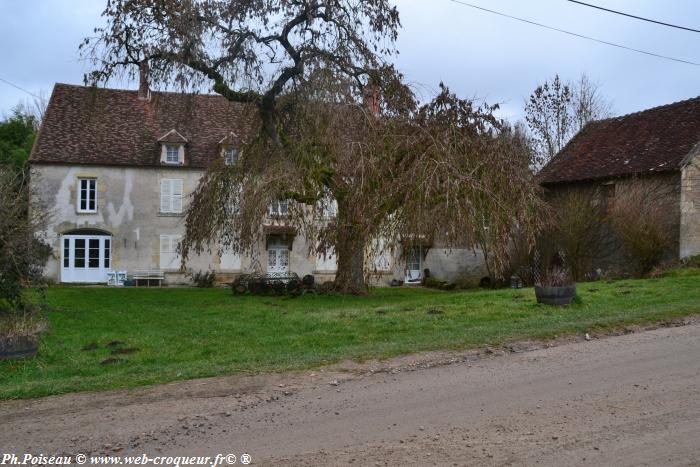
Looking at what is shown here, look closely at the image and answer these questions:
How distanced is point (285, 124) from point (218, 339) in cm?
1007

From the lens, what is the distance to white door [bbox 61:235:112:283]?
29.6 m

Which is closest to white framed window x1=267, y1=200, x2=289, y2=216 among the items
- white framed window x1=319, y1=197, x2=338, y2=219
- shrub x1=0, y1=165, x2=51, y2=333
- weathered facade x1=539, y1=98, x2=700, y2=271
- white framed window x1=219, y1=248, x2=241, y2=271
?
white framed window x1=319, y1=197, x2=338, y2=219

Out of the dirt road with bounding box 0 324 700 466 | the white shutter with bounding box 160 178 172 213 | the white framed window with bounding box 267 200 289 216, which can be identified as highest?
the white shutter with bounding box 160 178 172 213

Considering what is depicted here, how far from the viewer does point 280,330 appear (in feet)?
39.7

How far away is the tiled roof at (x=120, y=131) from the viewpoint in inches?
1190

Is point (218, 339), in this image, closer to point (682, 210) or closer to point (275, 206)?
point (275, 206)

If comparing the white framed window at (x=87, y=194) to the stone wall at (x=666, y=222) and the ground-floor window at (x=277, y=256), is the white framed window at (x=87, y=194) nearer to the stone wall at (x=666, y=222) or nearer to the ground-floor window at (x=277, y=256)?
the ground-floor window at (x=277, y=256)

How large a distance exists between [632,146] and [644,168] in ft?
8.77

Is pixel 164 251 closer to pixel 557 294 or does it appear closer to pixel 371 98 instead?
pixel 371 98

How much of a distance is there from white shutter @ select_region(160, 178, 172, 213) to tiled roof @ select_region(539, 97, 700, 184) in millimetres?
17441

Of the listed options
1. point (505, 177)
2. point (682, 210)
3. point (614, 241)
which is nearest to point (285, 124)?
point (505, 177)

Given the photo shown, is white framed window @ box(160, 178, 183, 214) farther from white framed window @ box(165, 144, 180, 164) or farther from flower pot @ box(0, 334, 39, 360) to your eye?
flower pot @ box(0, 334, 39, 360)

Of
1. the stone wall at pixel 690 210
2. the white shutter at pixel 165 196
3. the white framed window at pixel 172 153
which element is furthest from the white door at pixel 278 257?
the stone wall at pixel 690 210

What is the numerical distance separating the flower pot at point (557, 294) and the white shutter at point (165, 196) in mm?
21782
